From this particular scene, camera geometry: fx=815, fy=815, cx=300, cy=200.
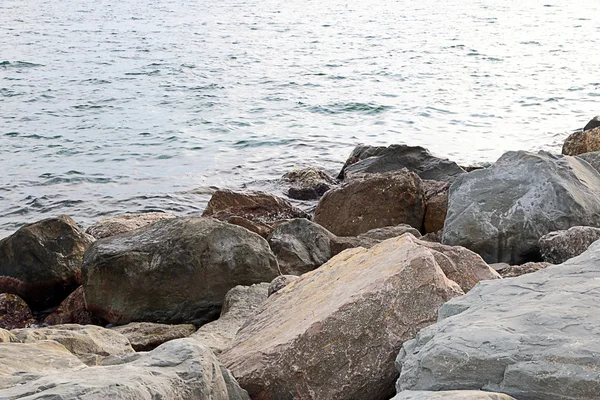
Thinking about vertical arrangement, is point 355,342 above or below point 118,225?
above

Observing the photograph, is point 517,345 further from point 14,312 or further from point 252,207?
point 252,207

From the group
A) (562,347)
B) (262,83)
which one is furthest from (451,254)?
(262,83)

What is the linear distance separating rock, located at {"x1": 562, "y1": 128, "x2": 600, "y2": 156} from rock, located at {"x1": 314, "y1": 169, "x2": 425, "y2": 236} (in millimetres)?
2979

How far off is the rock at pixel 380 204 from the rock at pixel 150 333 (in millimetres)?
2878

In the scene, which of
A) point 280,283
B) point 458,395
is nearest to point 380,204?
point 280,283

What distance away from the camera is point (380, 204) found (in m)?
8.31

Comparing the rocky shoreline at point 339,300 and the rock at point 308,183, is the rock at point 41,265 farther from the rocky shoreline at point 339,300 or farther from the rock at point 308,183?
the rock at point 308,183

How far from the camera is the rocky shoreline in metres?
2.81

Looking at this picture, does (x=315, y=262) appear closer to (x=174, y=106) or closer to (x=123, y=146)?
(x=123, y=146)

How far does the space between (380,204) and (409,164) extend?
2.92 metres

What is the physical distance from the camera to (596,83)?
19.8m

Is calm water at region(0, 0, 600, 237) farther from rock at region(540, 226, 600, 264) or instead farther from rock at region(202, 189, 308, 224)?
rock at region(540, 226, 600, 264)

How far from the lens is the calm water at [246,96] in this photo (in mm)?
12875

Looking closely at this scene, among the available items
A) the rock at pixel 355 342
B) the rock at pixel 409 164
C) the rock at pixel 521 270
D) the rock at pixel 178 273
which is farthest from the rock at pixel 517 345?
the rock at pixel 409 164
